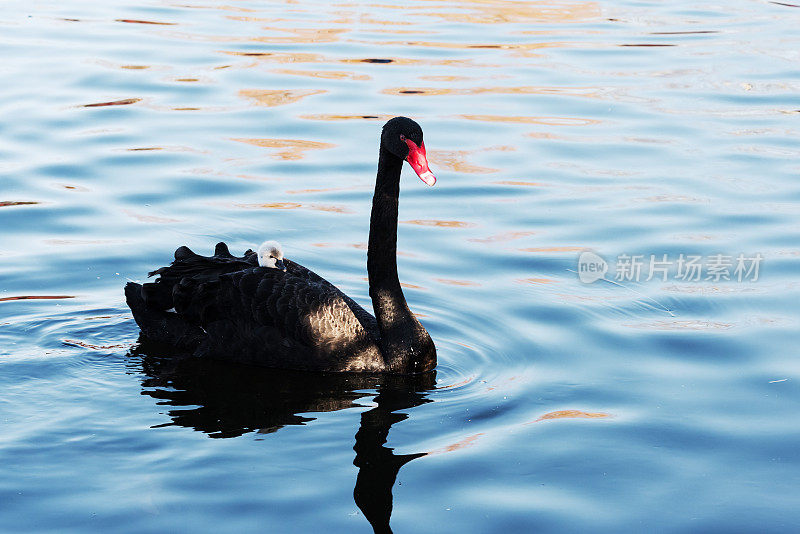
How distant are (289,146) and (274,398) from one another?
5577 mm

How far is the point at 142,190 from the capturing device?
10.1 m

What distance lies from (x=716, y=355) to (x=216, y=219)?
4280 millimetres

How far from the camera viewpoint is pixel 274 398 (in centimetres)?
643

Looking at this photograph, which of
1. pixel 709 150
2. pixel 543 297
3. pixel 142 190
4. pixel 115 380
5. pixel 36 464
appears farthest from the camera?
pixel 709 150

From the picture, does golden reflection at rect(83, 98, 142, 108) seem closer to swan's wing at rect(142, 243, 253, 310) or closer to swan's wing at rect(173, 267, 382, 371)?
swan's wing at rect(142, 243, 253, 310)

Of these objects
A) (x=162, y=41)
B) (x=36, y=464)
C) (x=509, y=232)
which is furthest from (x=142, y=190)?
(x=162, y=41)

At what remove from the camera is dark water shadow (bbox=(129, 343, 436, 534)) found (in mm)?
5684

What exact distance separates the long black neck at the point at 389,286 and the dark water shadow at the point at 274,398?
161mm

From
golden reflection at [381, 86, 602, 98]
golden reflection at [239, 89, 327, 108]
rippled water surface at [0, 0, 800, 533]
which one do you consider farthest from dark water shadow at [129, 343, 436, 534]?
golden reflection at [381, 86, 602, 98]

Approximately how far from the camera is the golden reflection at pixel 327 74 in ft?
47.6

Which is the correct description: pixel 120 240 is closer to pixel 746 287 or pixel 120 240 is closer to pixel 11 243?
pixel 11 243

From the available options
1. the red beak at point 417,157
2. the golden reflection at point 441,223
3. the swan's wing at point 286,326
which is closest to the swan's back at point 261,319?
the swan's wing at point 286,326

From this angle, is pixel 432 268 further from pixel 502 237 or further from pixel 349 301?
pixel 349 301

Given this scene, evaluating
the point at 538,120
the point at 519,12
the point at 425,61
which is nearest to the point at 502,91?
the point at 538,120
